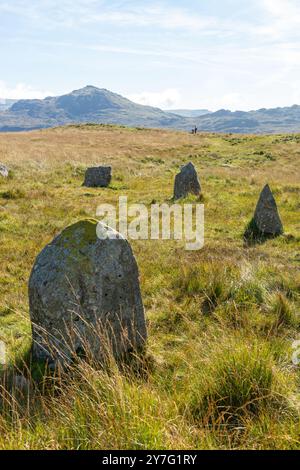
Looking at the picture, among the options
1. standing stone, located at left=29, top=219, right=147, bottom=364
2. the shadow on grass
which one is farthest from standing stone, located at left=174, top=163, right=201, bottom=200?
standing stone, located at left=29, top=219, right=147, bottom=364

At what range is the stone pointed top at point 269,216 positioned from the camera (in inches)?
549

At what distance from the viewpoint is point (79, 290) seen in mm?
5652

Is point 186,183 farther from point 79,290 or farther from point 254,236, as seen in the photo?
point 79,290

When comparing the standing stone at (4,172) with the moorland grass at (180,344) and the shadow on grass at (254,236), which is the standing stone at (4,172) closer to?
the moorland grass at (180,344)

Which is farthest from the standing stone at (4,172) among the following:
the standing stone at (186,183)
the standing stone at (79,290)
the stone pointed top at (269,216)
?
the standing stone at (79,290)

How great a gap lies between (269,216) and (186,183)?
21.1 ft

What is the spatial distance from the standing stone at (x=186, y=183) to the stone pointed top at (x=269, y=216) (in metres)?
5.94

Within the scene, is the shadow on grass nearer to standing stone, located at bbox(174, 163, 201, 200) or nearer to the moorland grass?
the moorland grass

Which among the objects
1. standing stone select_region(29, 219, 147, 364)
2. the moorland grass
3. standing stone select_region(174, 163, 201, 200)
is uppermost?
standing stone select_region(174, 163, 201, 200)

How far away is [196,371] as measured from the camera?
493cm

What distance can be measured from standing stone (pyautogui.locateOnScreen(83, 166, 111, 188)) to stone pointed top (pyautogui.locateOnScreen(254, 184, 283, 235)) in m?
12.0

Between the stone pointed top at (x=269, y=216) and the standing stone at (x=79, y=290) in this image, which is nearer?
the standing stone at (x=79, y=290)

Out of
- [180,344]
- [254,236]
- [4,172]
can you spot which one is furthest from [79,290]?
[4,172]

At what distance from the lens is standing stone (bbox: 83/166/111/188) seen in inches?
939
